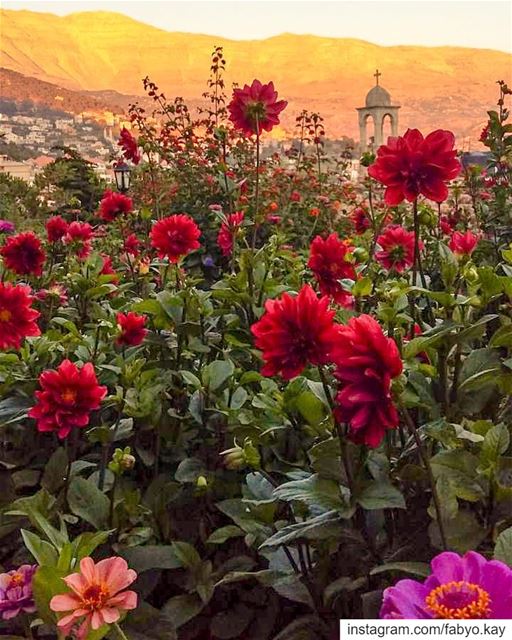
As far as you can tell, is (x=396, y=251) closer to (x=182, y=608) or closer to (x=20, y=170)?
(x=182, y=608)

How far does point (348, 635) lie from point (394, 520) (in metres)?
0.22

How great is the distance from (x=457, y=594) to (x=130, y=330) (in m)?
0.72

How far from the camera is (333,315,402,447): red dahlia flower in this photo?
51 cm

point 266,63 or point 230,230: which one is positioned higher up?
point 266,63

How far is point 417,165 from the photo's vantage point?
0.79m

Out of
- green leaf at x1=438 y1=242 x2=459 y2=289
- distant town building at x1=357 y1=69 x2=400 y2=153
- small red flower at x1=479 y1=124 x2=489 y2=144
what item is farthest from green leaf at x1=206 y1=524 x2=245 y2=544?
distant town building at x1=357 y1=69 x2=400 y2=153

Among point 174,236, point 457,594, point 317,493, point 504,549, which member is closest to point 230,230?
point 174,236

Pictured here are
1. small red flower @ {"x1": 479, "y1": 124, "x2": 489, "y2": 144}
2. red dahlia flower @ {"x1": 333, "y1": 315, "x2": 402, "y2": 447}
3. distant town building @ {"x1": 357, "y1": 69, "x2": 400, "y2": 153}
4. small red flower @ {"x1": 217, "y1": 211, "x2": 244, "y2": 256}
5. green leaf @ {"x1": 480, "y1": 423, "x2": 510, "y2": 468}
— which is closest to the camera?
red dahlia flower @ {"x1": 333, "y1": 315, "x2": 402, "y2": 447}

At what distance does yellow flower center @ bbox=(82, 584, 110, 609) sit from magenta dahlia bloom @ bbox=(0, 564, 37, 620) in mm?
111

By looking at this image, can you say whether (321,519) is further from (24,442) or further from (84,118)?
(84,118)

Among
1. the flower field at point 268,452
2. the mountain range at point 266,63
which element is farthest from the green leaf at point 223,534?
the mountain range at point 266,63

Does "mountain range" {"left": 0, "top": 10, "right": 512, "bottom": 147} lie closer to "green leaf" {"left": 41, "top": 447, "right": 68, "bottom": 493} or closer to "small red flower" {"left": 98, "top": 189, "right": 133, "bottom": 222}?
"small red flower" {"left": 98, "top": 189, "right": 133, "bottom": 222}

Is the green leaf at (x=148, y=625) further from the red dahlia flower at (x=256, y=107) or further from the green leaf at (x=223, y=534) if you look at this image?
the red dahlia flower at (x=256, y=107)

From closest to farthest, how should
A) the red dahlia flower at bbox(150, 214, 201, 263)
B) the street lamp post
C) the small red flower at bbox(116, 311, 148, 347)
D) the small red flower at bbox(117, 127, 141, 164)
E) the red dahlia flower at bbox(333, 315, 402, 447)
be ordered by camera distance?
the red dahlia flower at bbox(333, 315, 402, 447), the small red flower at bbox(116, 311, 148, 347), the red dahlia flower at bbox(150, 214, 201, 263), the small red flower at bbox(117, 127, 141, 164), the street lamp post
